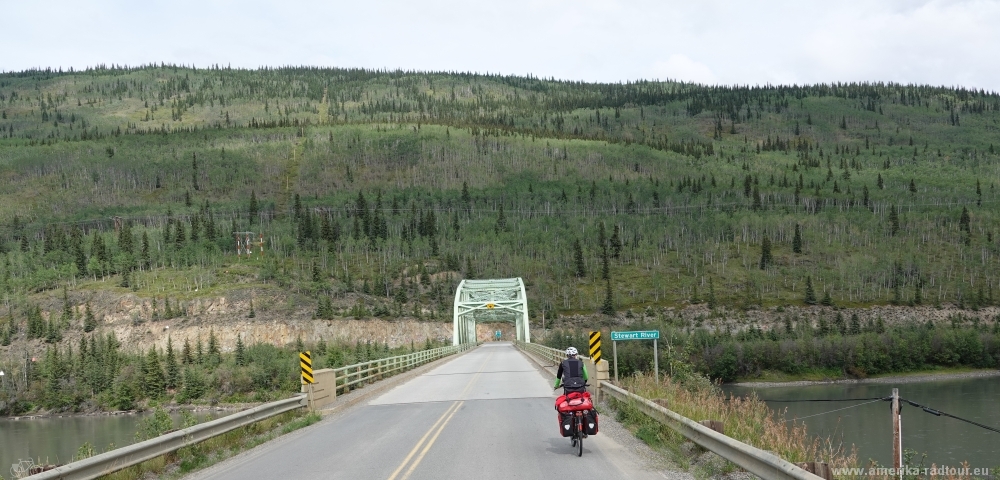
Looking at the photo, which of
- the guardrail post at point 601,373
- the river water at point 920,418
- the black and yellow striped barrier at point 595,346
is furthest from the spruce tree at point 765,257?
the guardrail post at point 601,373

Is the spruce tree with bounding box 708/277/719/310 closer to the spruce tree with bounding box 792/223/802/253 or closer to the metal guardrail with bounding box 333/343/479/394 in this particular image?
the spruce tree with bounding box 792/223/802/253

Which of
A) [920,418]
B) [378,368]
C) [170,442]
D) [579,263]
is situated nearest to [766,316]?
[579,263]

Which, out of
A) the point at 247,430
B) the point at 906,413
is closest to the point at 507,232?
the point at 906,413

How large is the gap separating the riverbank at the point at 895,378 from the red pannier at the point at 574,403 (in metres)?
85.7

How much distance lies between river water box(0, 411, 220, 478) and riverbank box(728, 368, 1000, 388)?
64205mm

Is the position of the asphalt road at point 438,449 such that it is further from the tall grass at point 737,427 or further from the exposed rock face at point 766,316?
the exposed rock face at point 766,316

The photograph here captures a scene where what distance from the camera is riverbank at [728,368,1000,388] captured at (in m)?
93.1

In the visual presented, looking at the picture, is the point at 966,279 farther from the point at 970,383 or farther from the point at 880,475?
the point at 880,475

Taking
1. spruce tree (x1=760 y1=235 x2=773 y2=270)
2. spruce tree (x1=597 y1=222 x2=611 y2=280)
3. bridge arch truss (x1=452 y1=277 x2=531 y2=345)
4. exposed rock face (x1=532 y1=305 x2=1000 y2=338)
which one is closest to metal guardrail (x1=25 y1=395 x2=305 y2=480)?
bridge arch truss (x1=452 y1=277 x2=531 y2=345)

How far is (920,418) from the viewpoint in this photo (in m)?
63.2

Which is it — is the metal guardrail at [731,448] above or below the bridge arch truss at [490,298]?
above

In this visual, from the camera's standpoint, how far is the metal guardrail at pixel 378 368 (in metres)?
25.8

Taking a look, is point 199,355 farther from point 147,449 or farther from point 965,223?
point 965,223

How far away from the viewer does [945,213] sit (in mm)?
191875
